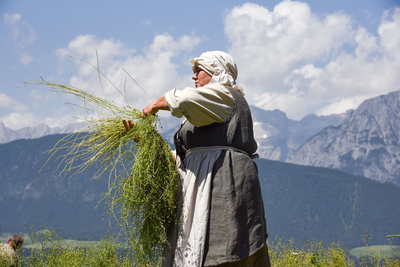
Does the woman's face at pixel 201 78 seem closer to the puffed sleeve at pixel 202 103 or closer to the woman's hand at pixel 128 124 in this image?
the puffed sleeve at pixel 202 103

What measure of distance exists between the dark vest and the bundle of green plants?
0.82ft

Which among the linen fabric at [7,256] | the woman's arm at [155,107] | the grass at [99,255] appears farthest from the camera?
the linen fabric at [7,256]

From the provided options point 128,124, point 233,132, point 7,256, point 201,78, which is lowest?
point 7,256

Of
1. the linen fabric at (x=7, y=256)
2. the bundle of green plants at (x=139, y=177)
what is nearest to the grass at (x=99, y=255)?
the linen fabric at (x=7, y=256)

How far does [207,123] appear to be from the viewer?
9.68ft

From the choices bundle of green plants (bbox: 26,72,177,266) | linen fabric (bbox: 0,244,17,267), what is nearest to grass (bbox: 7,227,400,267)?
linen fabric (bbox: 0,244,17,267)

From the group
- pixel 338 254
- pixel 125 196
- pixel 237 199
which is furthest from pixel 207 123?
pixel 338 254

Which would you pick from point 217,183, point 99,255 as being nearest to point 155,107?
point 217,183

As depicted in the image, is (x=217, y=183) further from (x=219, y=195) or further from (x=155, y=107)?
(x=155, y=107)

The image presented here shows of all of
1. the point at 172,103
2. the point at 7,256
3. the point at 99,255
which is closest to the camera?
the point at 172,103

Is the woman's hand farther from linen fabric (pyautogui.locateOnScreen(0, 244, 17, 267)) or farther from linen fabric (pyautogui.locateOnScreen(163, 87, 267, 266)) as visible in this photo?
linen fabric (pyautogui.locateOnScreen(0, 244, 17, 267))

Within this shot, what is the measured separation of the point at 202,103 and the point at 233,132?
11.1 inches

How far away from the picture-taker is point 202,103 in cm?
288

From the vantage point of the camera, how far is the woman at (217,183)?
286 centimetres
